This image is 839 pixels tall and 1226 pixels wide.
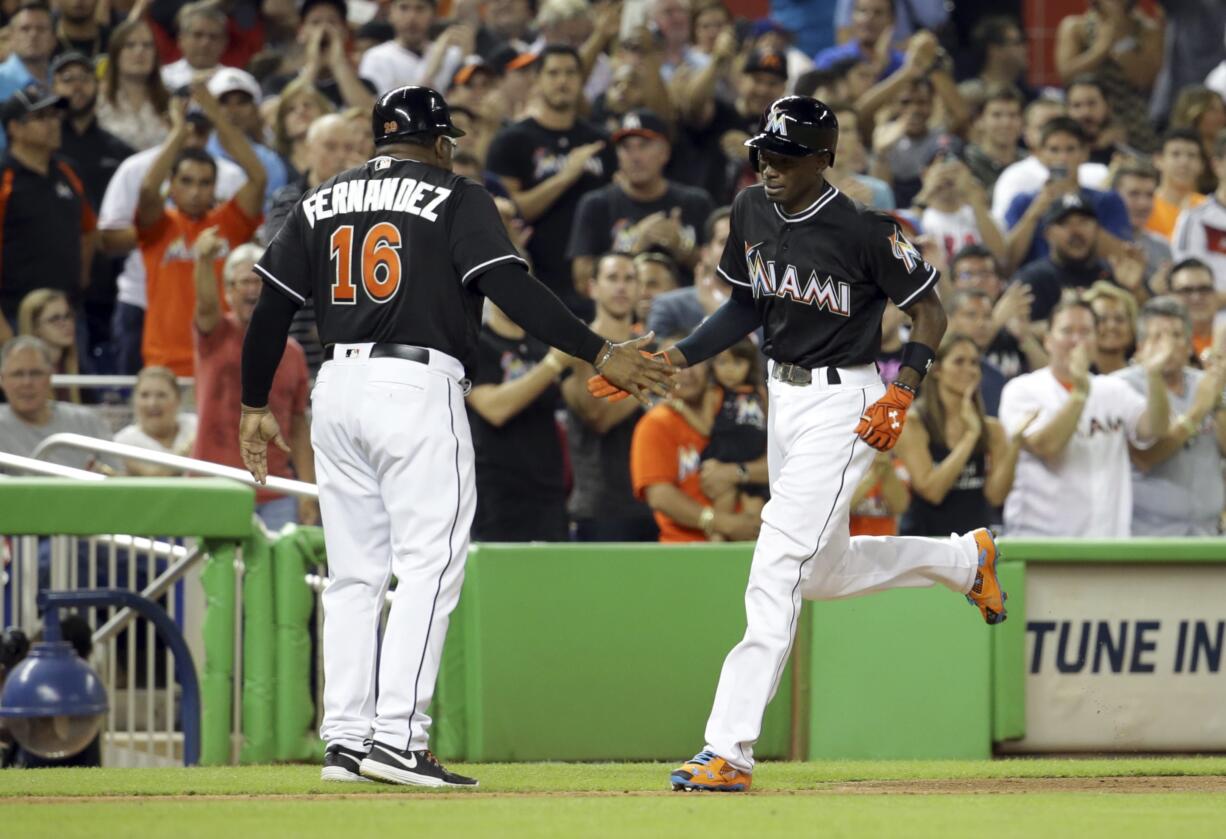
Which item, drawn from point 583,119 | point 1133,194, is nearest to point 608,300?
point 583,119

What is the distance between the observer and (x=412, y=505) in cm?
627

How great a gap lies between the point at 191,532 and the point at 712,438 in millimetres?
2818

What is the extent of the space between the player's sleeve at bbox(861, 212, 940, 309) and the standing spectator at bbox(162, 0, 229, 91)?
24.9ft

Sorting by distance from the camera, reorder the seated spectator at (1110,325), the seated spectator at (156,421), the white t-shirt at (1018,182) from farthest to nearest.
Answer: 1. the white t-shirt at (1018,182)
2. the seated spectator at (1110,325)
3. the seated spectator at (156,421)

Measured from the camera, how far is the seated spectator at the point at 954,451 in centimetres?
988

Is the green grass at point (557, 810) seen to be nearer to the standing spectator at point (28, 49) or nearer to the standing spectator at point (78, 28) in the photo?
the standing spectator at point (28, 49)

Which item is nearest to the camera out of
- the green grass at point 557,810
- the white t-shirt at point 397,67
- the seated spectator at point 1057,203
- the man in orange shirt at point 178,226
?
the green grass at point 557,810

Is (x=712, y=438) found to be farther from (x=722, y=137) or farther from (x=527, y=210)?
(x=722, y=137)

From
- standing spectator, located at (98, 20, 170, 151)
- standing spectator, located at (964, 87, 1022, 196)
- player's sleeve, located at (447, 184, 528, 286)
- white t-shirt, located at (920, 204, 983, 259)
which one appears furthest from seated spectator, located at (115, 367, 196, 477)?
standing spectator, located at (964, 87, 1022, 196)

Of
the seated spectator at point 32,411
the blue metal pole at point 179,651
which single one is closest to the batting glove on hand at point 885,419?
the blue metal pole at point 179,651

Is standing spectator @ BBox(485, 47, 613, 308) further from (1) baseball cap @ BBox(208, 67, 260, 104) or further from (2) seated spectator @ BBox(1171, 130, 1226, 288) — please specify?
(2) seated spectator @ BBox(1171, 130, 1226, 288)

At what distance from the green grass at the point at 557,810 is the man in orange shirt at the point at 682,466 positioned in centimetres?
229

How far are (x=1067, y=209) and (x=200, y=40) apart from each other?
581 centimetres

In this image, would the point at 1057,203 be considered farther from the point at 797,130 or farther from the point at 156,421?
the point at 797,130
